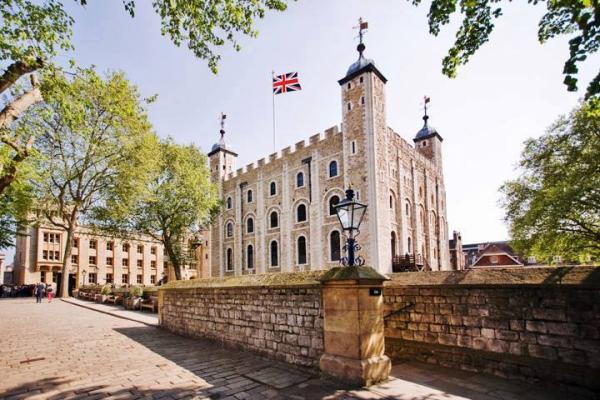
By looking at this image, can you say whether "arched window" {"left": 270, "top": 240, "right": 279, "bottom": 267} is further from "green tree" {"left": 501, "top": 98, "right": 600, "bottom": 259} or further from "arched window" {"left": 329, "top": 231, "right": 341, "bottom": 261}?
"green tree" {"left": 501, "top": 98, "right": 600, "bottom": 259}

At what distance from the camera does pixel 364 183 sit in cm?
2414

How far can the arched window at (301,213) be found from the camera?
94.7ft

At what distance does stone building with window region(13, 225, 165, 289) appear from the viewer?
4097cm

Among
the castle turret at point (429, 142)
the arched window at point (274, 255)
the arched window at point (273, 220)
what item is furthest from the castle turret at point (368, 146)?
the castle turret at point (429, 142)

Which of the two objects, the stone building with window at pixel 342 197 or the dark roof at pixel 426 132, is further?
the dark roof at pixel 426 132

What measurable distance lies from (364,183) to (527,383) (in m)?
19.5

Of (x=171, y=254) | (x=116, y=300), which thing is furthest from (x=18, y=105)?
(x=171, y=254)

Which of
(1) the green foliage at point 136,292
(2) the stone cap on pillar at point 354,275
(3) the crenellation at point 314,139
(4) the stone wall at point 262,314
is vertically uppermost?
(3) the crenellation at point 314,139

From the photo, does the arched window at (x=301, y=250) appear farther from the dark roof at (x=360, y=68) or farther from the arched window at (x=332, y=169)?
the dark roof at (x=360, y=68)

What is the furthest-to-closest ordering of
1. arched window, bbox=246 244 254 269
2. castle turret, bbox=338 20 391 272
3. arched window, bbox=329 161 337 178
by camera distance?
arched window, bbox=246 244 254 269 < arched window, bbox=329 161 337 178 < castle turret, bbox=338 20 391 272

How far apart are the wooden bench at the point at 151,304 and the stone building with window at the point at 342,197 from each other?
12.5m

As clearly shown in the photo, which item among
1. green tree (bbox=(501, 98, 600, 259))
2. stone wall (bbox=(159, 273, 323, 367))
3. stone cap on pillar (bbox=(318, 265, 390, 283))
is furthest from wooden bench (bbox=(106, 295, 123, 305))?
green tree (bbox=(501, 98, 600, 259))

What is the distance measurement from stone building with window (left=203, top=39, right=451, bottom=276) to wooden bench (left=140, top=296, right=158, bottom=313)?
12.5m

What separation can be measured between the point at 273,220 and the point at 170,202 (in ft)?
33.2
